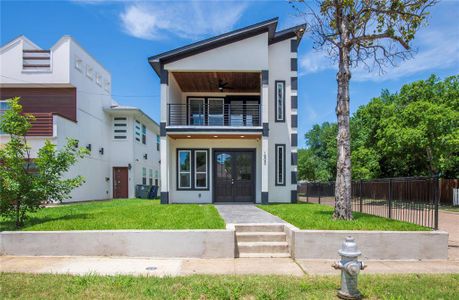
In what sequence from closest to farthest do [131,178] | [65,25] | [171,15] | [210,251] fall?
1. [210,251]
2. [171,15]
3. [65,25]
4. [131,178]

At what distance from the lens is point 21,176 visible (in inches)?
316

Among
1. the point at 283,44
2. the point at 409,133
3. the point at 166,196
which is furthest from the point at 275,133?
the point at 409,133

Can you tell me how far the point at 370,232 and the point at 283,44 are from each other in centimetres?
1124

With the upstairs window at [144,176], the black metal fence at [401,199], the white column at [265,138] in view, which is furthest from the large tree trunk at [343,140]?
the upstairs window at [144,176]

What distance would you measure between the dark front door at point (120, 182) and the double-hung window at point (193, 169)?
9099 millimetres

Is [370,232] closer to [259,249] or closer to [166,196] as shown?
[259,249]

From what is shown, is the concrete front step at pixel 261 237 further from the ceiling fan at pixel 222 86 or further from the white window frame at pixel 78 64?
the white window frame at pixel 78 64

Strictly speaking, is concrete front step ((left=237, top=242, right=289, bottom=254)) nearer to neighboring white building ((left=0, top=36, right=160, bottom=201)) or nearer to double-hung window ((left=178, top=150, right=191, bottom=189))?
double-hung window ((left=178, top=150, right=191, bottom=189))

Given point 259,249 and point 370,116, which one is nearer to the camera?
point 259,249

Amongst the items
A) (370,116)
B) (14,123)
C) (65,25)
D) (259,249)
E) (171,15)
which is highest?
(65,25)

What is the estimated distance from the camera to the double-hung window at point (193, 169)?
53.1 feet

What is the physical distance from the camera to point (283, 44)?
16.2 m

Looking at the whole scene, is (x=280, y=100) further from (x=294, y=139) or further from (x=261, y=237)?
(x=261, y=237)

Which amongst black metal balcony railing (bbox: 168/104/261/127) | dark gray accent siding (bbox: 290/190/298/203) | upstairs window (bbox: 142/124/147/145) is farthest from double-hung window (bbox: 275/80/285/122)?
upstairs window (bbox: 142/124/147/145)
